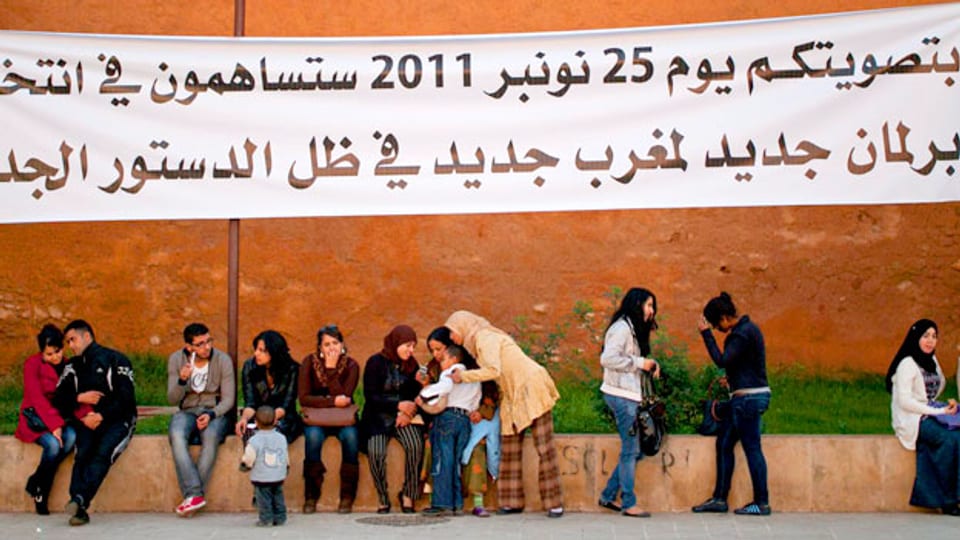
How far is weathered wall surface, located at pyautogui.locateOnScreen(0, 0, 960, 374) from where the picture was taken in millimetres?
14781

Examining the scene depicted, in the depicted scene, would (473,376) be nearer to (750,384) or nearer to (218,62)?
(750,384)

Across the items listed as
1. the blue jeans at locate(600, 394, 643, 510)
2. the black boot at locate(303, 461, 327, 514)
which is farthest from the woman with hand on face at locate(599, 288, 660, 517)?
the black boot at locate(303, 461, 327, 514)

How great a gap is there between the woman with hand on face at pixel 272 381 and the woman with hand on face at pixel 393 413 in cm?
50

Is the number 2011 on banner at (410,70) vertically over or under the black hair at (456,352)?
over

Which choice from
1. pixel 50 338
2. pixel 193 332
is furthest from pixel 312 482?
pixel 50 338

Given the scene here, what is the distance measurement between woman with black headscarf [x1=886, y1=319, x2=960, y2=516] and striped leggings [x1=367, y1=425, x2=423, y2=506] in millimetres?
3259

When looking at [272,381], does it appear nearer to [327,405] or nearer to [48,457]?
[327,405]

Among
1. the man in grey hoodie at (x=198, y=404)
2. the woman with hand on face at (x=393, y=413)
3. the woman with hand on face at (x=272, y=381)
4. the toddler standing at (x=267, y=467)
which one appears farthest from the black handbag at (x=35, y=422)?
the woman with hand on face at (x=393, y=413)

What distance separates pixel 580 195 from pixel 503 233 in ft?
16.7

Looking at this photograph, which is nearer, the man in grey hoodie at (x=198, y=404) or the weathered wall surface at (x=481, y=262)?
the man in grey hoodie at (x=198, y=404)

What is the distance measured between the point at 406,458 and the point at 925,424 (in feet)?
11.5

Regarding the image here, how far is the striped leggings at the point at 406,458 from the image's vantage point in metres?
9.55

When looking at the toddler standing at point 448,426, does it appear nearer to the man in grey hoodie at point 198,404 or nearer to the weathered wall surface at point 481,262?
the man in grey hoodie at point 198,404

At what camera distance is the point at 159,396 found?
14.4m
